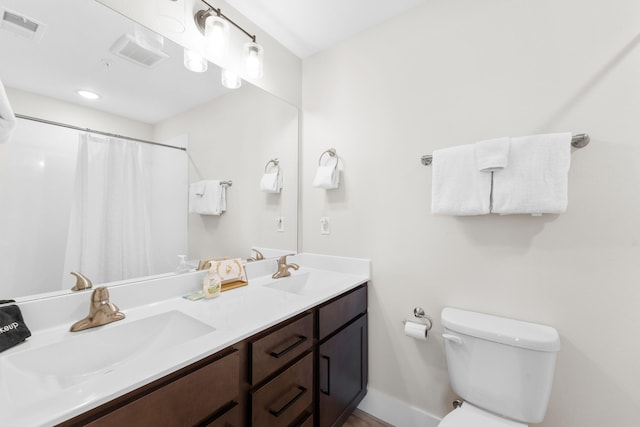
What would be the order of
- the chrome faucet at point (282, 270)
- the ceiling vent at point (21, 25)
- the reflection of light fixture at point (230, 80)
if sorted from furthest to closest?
the chrome faucet at point (282, 270) < the reflection of light fixture at point (230, 80) < the ceiling vent at point (21, 25)

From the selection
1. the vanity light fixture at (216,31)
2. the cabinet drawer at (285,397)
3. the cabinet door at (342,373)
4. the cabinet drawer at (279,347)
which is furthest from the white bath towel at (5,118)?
the cabinet door at (342,373)

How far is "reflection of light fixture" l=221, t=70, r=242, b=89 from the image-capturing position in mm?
1514

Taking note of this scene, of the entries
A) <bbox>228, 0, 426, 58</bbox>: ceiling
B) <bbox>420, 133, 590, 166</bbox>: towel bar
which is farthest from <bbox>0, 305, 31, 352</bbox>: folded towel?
<bbox>420, 133, 590, 166</bbox>: towel bar

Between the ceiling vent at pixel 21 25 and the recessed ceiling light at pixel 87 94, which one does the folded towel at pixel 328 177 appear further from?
the ceiling vent at pixel 21 25

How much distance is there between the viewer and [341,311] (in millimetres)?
1416

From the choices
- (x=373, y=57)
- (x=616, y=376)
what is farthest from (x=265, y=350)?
(x=373, y=57)

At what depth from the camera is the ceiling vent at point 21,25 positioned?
0.88 m

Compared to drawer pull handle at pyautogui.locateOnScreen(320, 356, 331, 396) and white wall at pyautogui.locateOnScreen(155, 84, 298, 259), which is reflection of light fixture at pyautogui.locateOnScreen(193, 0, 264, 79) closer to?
white wall at pyautogui.locateOnScreen(155, 84, 298, 259)

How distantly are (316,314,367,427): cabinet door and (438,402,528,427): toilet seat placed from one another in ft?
1.68

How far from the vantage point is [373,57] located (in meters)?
1.68

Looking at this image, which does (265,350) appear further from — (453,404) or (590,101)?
(590,101)

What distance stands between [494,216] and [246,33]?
1.70m

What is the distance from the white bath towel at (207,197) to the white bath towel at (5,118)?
0.65 metres

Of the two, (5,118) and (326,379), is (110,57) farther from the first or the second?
(326,379)
